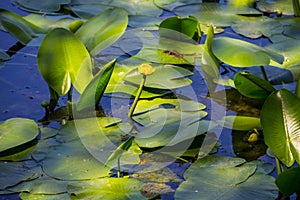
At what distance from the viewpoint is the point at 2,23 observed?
5.22 ft

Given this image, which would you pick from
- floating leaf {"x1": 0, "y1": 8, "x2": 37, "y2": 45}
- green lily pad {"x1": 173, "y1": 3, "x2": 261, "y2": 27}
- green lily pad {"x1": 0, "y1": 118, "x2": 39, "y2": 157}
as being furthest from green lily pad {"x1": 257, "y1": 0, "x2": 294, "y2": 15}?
green lily pad {"x1": 0, "y1": 118, "x2": 39, "y2": 157}

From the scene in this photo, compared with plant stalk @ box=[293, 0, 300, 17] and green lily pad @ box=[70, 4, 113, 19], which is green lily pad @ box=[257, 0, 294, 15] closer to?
plant stalk @ box=[293, 0, 300, 17]

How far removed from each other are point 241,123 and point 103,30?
1.40 feet

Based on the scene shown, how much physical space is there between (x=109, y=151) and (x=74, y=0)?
0.87 meters

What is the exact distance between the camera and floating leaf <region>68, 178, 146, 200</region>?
42.4 inches

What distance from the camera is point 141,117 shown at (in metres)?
1.37

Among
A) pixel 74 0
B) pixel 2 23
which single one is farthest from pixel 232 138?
pixel 74 0

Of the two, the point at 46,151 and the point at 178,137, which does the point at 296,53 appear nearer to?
the point at 178,137

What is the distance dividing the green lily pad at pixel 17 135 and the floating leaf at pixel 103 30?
Answer: 0.28 m

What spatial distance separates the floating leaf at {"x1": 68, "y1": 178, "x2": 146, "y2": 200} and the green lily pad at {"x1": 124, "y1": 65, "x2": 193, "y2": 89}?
1.28ft

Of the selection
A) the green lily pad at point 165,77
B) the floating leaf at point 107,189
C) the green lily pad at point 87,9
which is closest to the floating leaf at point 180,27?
the green lily pad at point 165,77

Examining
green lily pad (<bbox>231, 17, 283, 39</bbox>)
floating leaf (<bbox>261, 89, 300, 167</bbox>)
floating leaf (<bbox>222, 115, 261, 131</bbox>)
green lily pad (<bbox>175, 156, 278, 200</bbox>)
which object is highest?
floating leaf (<bbox>261, 89, 300, 167</bbox>)

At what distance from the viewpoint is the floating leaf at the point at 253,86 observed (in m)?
1.34

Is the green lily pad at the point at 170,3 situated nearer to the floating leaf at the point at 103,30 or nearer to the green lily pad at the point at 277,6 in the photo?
the green lily pad at the point at 277,6
